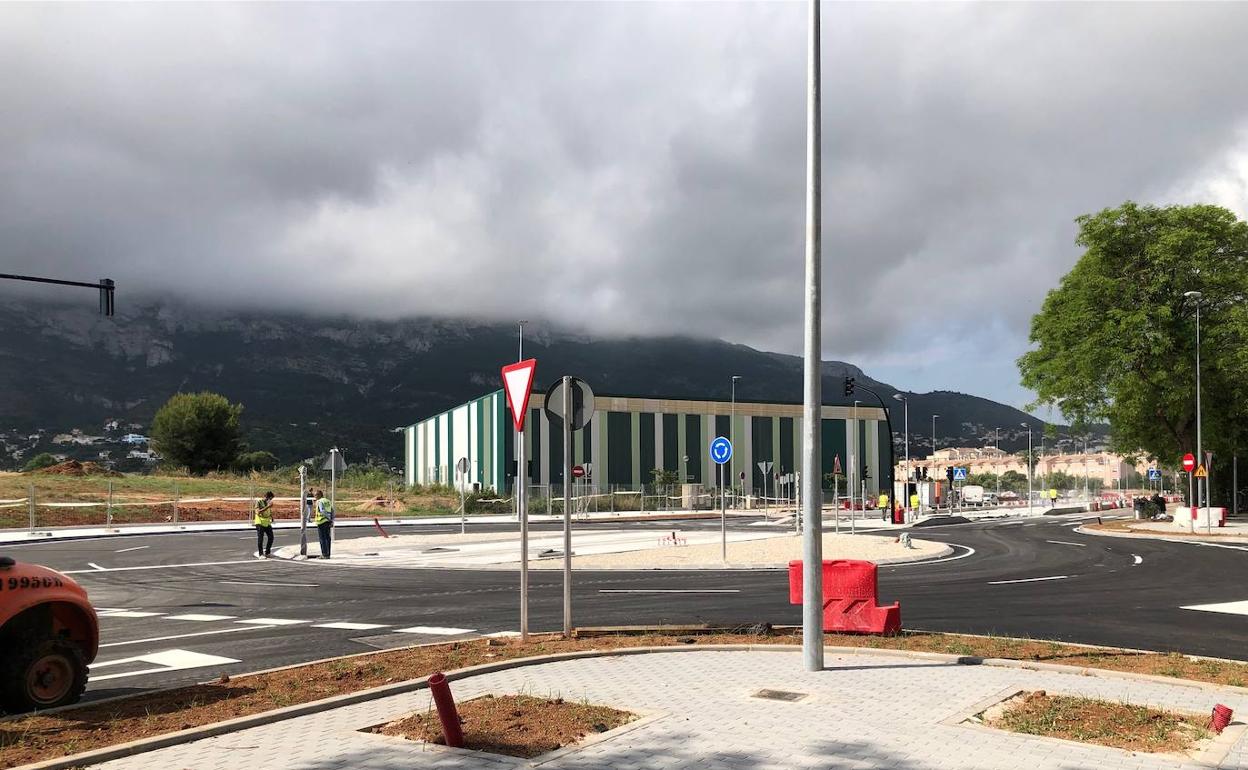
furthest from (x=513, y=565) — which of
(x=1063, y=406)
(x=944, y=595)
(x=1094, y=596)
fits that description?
(x=1063, y=406)

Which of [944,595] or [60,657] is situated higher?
[60,657]

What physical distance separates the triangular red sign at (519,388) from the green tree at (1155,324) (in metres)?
39.1

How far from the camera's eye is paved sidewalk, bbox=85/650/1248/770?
545 cm

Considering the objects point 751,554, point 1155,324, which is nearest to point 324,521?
point 751,554

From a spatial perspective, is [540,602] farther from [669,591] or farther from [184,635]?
[184,635]

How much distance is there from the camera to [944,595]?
51.1 feet

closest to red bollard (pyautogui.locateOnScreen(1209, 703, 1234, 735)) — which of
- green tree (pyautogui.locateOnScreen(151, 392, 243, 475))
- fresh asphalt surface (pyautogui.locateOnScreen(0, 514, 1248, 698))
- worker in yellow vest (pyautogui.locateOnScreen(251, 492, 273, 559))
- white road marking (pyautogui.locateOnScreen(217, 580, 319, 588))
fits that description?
fresh asphalt surface (pyautogui.locateOnScreen(0, 514, 1248, 698))

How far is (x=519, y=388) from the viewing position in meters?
10.1

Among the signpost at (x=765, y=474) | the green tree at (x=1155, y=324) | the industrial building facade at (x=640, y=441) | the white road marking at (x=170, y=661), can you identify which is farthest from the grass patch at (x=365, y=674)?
the industrial building facade at (x=640, y=441)

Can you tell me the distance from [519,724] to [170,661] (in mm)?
5214

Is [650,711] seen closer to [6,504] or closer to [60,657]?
[60,657]

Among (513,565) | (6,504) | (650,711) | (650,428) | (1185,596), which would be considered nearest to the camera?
(650,711)

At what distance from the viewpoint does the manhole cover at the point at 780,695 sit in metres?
7.14

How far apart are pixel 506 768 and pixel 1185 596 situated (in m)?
14.2
